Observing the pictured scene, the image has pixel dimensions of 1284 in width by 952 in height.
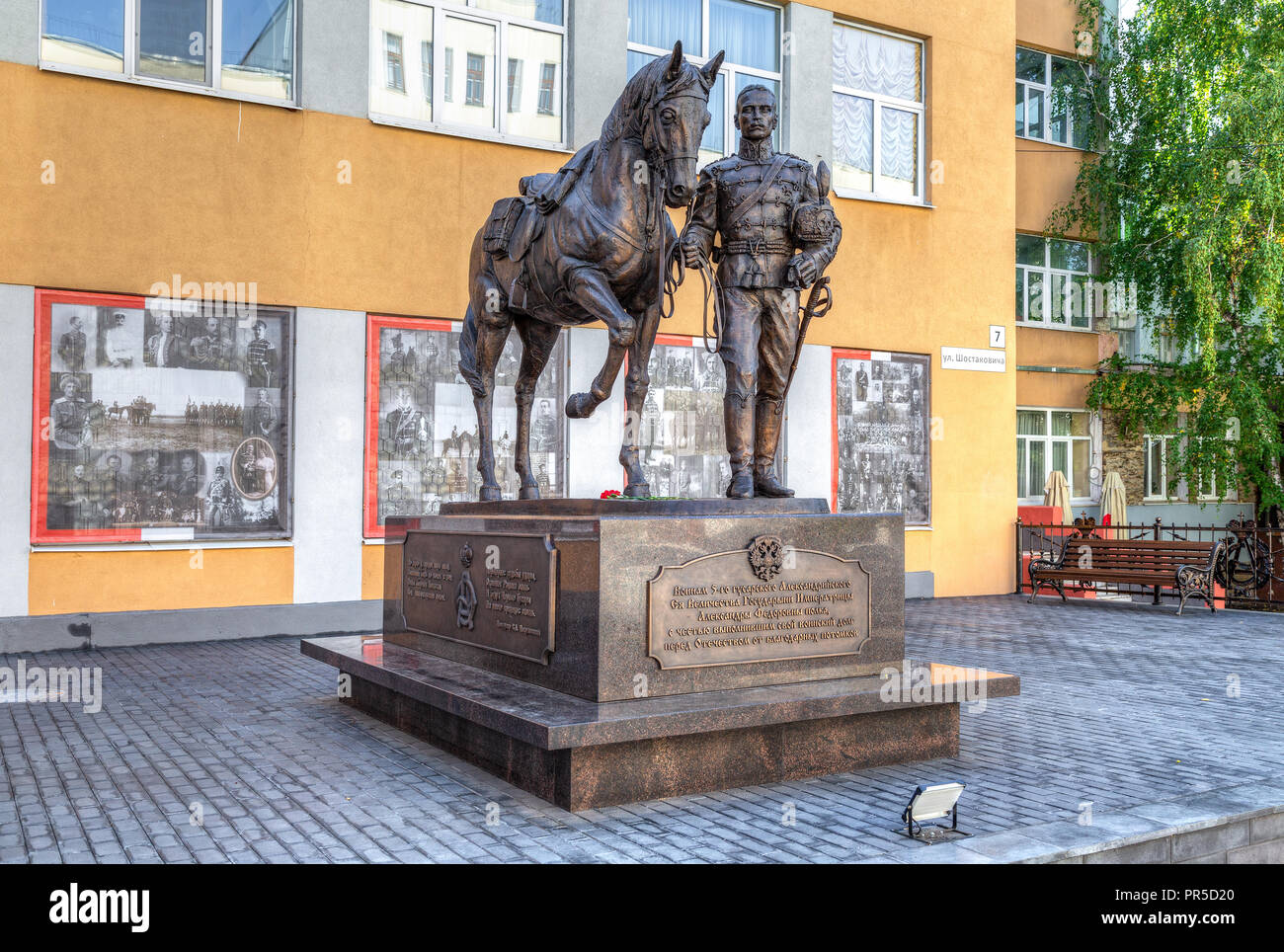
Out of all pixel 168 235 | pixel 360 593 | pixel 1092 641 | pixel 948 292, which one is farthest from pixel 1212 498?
pixel 168 235

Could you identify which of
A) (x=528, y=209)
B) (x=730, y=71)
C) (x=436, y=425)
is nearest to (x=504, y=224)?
(x=528, y=209)

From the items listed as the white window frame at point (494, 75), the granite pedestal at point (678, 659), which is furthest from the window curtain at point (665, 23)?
the granite pedestal at point (678, 659)

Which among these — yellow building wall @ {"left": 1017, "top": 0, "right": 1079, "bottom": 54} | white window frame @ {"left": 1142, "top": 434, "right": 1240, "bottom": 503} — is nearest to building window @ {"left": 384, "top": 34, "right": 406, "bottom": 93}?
yellow building wall @ {"left": 1017, "top": 0, "right": 1079, "bottom": 54}

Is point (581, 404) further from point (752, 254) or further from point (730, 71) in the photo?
point (730, 71)

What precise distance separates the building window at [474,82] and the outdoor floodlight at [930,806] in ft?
35.0

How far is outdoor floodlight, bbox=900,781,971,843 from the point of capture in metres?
4.34

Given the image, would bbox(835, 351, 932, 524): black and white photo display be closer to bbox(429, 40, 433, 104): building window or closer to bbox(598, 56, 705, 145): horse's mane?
bbox(429, 40, 433, 104): building window

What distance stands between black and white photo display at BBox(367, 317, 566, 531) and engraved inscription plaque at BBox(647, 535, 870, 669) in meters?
6.64

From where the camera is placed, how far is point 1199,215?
1870 centimetres

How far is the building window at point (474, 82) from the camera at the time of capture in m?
12.9

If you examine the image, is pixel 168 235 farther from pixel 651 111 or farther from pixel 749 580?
pixel 749 580

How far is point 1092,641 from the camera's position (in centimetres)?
1140

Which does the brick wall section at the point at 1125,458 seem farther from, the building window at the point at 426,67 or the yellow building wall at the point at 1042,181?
the building window at the point at 426,67
